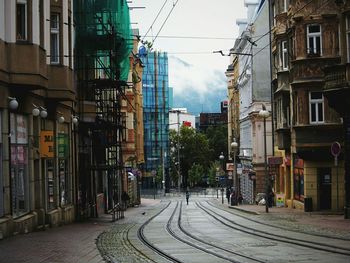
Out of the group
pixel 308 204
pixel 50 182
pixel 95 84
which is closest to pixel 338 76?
pixel 308 204

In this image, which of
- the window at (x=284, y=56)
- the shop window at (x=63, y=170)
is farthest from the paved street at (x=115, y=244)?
the window at (x=284, y=56)

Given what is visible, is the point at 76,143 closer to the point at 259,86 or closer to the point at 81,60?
the point at 81,60

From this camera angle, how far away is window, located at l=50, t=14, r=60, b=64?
88.9 feet

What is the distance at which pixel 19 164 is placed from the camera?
2250 cm

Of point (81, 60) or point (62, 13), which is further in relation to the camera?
point (81, 60)

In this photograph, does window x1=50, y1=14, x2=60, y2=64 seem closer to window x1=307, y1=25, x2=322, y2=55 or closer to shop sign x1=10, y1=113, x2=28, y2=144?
shop sign x1=10, y1=113, x2=28, y2=144

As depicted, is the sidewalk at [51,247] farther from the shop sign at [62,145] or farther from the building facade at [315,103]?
the building facade at [315,103]

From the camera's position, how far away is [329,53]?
36.0 m

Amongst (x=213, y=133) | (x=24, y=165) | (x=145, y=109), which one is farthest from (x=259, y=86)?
(x=213, y=133)

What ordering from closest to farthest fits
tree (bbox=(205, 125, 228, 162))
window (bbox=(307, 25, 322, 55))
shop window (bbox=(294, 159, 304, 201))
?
1. window (bbox=(307, 25, 322, 55))
2. shop window (bbox=(294, 159, 304, 201))
3. tree (bbox=(205, 125, 228, 162))

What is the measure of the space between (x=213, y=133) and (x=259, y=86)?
268 ft

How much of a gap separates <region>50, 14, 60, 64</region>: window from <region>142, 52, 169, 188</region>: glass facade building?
107819 millimetres

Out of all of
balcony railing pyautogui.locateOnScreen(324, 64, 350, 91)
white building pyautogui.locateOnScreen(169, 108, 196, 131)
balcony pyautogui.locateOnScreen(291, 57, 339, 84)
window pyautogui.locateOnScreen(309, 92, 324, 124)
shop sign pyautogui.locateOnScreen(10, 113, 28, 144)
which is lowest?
shop sign pyautogui.locateOnScreen(10, 113, 28, 144)

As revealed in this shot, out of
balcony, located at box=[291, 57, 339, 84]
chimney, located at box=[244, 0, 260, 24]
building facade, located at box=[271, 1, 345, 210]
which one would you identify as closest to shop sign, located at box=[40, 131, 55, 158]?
building facade, located at box=[271, 1, 345, 210]
